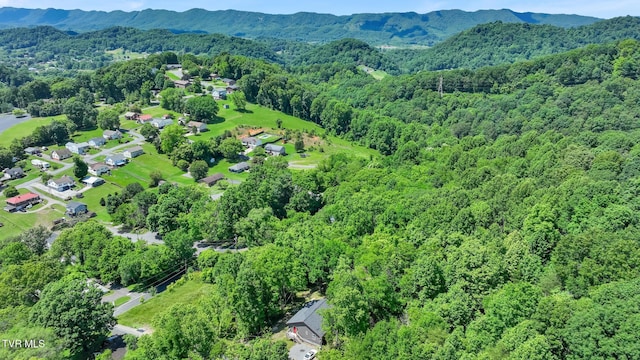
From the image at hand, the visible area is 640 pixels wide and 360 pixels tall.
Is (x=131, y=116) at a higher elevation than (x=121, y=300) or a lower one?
higher

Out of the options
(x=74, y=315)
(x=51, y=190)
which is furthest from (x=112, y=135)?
(x=74, y=315)

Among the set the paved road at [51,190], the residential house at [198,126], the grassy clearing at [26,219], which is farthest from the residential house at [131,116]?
the grassy clearing at [26,219]

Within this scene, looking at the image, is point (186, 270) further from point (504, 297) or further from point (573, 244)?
point (573, 244)

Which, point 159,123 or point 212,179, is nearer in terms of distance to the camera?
point 212,179

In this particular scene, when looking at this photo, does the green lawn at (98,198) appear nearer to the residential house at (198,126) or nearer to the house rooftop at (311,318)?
the residential house at (198,126)

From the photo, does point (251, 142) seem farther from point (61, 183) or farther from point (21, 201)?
point (21, 201)

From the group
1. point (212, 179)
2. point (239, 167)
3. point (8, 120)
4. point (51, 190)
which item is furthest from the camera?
point (8, 120)
